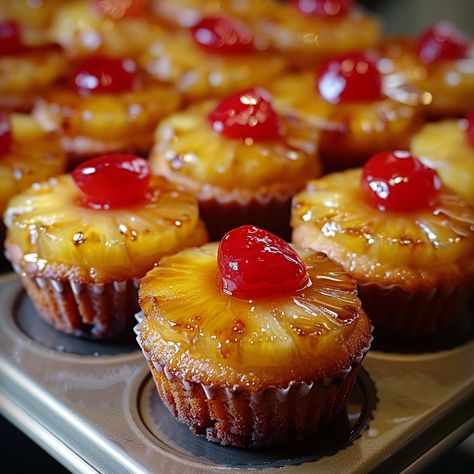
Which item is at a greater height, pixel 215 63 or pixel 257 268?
pixel 257 268

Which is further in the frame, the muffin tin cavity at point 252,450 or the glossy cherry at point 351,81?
the glossy cherry at point 351,81

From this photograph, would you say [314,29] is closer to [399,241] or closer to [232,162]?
[232,162]

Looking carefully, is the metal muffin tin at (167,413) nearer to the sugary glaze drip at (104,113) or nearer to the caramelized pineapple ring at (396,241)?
the caramelized pineapple ring at (396,241)

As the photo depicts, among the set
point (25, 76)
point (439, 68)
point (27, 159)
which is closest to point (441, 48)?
point (439, 68)

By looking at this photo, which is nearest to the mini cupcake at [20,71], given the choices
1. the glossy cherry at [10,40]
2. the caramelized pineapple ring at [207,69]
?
the glossy cherry at [10,40]

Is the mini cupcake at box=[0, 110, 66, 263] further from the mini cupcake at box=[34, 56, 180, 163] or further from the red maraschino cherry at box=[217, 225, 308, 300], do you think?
the red maraschino cherry at box=[217, 225, 308, 300]

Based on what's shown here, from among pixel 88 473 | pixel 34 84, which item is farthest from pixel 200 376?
pixel 34 84
